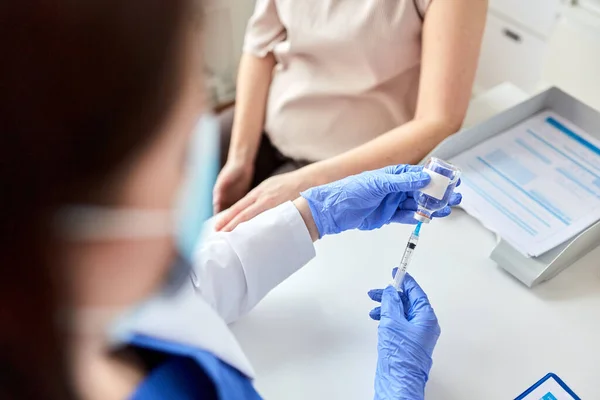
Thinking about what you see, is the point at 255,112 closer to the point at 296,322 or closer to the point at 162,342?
the point at 296,322

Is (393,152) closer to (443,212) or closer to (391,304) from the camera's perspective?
(443,212)

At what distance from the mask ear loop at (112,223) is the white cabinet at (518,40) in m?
1.57

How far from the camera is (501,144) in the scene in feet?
3.64

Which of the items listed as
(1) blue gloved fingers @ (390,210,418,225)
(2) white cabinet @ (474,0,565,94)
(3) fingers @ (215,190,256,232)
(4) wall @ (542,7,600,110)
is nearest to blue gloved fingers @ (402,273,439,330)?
(1) blue gloved fingers @ (390,210,418,225)

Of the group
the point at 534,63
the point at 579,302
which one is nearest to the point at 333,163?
the point at 579,302

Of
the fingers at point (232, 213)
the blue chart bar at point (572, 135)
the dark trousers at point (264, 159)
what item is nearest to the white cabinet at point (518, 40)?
the blue chart bar at point (572, 135)

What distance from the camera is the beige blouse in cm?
114

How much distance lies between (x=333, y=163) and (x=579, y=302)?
19.0 inches

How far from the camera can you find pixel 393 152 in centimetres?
112

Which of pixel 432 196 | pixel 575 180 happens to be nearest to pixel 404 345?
pixel 432 196

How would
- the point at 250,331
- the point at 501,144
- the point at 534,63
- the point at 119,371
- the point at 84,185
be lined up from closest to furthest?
the point at 84,185 < the point at 119,371 < the point at 250,331 < the point at 501,144 < the point at 534,63

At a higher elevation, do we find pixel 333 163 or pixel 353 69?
pixel 353 69

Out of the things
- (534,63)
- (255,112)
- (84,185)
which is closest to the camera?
(84,185)

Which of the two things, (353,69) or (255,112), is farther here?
(255,112)
